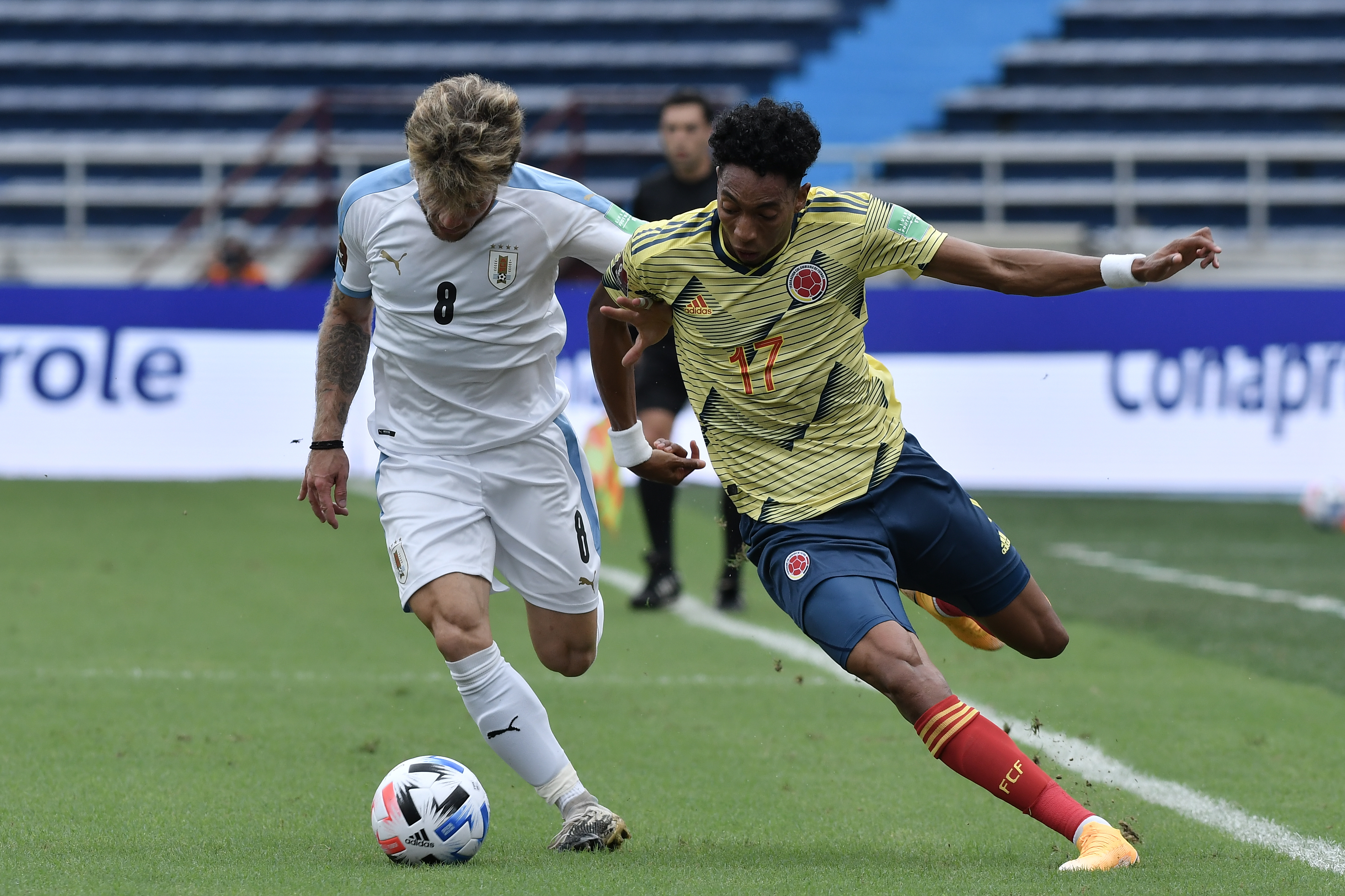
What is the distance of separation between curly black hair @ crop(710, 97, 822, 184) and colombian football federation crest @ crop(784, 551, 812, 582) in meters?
0.90

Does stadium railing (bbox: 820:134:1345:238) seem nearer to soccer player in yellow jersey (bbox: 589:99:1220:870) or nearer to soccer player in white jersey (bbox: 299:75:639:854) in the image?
soccer player in white jersey (bbox: 299:75:639:854)

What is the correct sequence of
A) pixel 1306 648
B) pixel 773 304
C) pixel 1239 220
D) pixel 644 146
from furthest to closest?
pixel 1239 220 < pixel 644 146 < pixel 1306 648 < pixel 773 304

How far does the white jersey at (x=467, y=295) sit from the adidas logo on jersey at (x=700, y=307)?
1.15 ft

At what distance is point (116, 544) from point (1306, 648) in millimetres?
7179

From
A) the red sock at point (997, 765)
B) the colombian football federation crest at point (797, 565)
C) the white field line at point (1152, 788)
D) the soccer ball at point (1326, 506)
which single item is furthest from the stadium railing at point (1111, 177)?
the red sock at point (997, 765)

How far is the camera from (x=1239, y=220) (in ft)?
64.9

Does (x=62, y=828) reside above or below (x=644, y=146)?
below

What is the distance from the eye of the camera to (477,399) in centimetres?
459

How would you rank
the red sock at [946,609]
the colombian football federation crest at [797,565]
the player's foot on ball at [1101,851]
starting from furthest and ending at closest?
the red sock at [946,609]
the colombian football federation crest at [797,565]
the player's foot on ball at [1101,851]

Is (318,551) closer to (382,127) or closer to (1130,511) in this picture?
(1130,511)

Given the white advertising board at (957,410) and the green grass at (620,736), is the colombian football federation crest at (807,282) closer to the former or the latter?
the green grass at (620,736)

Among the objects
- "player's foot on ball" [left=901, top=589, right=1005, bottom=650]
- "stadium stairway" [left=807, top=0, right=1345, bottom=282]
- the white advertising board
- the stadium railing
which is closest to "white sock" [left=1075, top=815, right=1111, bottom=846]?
"player's foot on ball" [left=901, top=589, right=1005, bottom=650]

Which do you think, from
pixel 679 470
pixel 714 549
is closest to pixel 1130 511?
pixel 714 549

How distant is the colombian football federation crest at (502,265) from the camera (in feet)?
14.6
